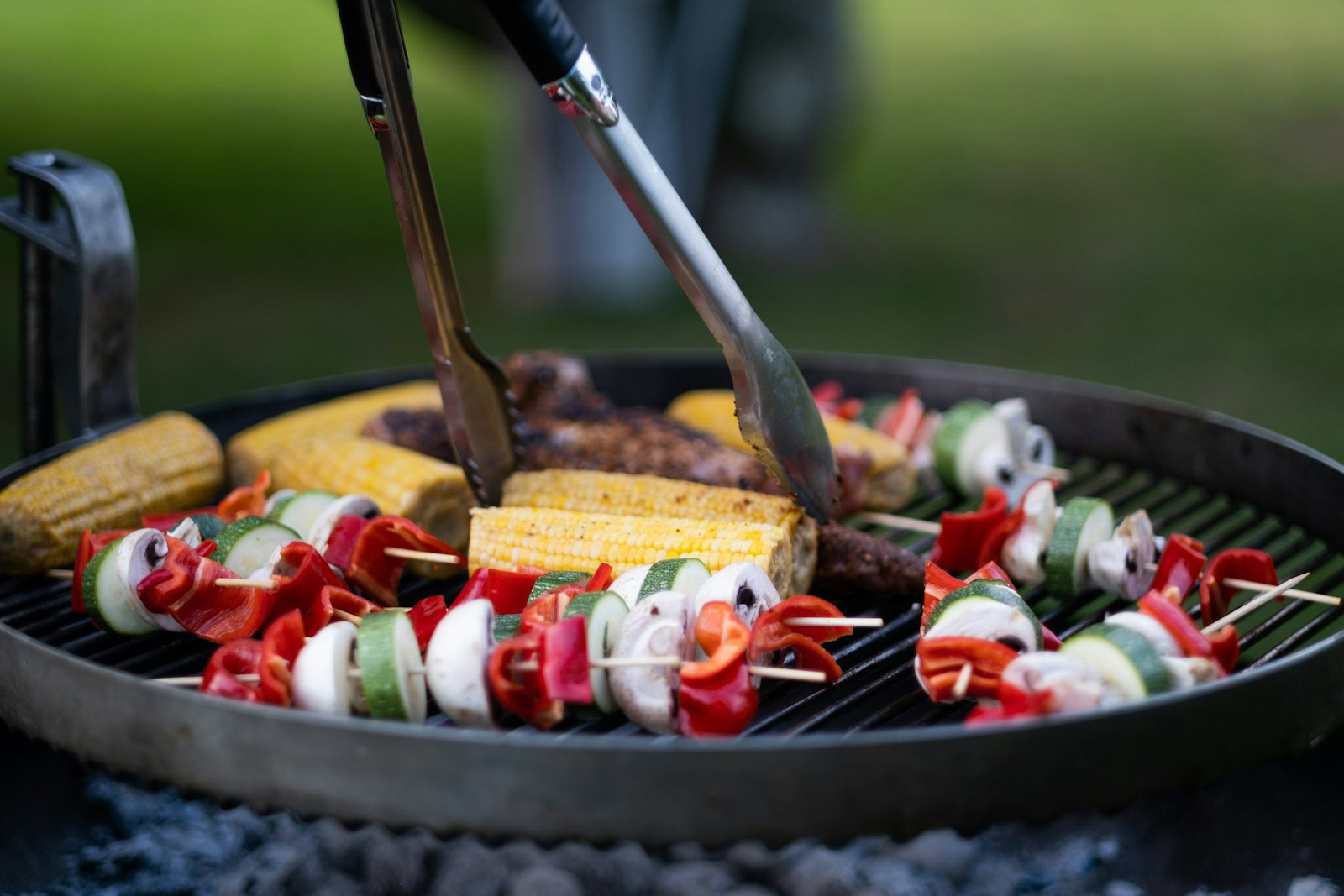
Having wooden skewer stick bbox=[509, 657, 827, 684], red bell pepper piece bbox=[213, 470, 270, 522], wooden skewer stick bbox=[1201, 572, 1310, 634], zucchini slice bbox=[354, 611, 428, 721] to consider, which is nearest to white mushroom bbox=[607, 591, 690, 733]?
wooden skewer stick bbox=[509, 657, 827, 684]

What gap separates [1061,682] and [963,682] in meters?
0.16

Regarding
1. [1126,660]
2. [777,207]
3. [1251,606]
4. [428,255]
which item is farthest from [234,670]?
[777,207]

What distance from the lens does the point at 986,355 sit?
328 inches

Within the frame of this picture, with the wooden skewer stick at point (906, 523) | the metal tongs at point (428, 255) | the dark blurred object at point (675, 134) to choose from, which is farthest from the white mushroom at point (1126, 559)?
the dark blurred object at point (675, 134)

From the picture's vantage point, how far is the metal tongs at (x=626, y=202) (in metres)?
2.15

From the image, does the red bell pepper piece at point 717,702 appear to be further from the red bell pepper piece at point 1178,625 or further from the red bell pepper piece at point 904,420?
the red bell pepper piece at point 904,420

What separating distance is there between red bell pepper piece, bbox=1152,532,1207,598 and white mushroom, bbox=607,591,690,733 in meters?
1.18

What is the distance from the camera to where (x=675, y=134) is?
8.27m

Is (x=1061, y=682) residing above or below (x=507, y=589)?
above

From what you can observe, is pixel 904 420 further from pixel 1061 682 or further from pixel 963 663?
pixel 1061 682

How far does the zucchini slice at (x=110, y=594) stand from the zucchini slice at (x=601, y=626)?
39.0 inches

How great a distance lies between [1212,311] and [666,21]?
4.58m

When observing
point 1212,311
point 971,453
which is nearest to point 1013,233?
point 1212,311

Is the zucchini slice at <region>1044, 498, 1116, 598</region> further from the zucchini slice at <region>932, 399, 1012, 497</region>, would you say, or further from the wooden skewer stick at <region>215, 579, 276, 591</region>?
the wooden skewer stick at <region>215, 579, 276, 591</region>
